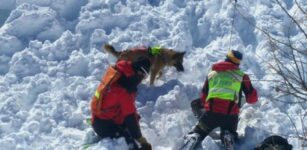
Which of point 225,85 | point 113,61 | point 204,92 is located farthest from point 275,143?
point 113,61

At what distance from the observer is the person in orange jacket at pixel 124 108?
5746mm

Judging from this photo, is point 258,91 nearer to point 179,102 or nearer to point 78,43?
point 179,102

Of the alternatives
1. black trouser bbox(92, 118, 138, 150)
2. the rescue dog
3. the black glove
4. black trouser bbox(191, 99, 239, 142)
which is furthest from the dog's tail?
black trouser bbox(191, 99, 239, 142)

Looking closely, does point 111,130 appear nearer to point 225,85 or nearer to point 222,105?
point 222,105

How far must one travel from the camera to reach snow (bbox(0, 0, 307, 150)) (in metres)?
6.46

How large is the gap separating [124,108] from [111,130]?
0.30 metres

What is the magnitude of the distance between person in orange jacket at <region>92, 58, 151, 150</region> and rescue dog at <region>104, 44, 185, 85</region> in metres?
0.16

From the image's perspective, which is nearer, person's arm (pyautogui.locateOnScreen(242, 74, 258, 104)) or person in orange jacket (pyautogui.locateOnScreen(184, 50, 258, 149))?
person in orange jacket (pyautogui.locateOnScreen(184, 50, 258, 149))

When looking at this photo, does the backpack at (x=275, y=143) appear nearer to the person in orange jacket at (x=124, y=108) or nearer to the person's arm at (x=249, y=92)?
the person's arm at (x=249, y=92)

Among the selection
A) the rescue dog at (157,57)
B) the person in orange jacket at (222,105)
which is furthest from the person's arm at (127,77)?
the person in orange jacket at (222,105)

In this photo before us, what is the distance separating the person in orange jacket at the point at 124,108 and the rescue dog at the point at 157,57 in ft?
0.53

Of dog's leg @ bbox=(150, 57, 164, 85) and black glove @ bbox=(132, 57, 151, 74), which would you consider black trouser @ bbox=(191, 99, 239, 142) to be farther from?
black glove @ bbox=(132, 57, 151, 74)

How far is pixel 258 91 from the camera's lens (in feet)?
23.0

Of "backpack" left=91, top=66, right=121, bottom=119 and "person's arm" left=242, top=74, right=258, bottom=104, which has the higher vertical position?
"backpack" left=91, top=66, right=121, bottom=119
